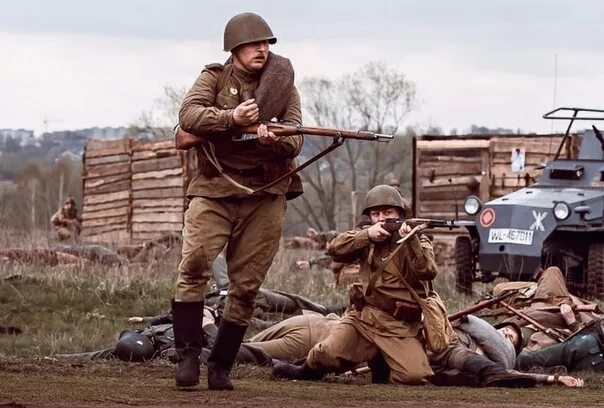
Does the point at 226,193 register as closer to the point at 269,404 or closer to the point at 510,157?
the point at 269,404

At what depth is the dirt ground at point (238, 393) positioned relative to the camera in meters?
8.31

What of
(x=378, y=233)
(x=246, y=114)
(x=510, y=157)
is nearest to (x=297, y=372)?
(x=378, y=233)

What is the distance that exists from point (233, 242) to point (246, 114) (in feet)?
2.65

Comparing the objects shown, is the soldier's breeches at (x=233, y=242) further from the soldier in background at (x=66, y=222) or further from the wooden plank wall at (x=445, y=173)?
the soldier in background at (x=66, y=222)

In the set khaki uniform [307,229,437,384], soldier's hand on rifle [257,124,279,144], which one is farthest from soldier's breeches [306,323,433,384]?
soldier's hand on rifle [257,124,279,144]

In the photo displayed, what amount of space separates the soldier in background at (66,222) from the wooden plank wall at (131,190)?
353 mm

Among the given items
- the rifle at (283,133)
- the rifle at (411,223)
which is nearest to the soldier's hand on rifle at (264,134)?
the rifle at (283,133)

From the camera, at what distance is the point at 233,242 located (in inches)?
359

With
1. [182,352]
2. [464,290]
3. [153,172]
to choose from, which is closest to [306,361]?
[182,352]

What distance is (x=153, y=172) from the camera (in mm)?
35531

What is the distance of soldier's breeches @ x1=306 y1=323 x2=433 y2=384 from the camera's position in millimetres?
10023

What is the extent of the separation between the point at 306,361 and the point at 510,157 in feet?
65.2

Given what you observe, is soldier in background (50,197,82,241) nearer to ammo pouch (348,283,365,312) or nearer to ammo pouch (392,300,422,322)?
ammo pouch (348,283,365,312)

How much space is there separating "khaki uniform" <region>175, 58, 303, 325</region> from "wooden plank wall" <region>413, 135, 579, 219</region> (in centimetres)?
2045
